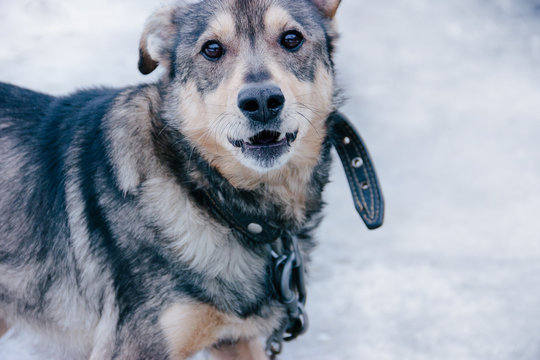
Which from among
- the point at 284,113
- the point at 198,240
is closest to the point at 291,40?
the point at 284,113

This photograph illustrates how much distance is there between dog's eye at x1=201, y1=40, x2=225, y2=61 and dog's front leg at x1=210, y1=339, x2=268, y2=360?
1.32 meters

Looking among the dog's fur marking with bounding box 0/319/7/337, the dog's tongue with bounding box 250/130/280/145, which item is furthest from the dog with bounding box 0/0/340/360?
the dog's fur marking with bounding box 0/319/7/337

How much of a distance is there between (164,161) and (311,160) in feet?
2.10

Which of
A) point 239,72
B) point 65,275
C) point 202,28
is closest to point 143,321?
point 65,275

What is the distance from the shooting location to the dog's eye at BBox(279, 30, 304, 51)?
2323 millimetres

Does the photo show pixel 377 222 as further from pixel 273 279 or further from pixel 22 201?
pixel 22 201

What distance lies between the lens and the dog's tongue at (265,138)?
7.06ft

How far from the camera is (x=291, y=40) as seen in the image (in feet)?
7.67

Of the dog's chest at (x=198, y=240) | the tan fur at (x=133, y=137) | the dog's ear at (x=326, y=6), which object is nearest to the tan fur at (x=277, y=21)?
the dog's ear at (x=326, y=6)

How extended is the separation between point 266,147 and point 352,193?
0.52 metres

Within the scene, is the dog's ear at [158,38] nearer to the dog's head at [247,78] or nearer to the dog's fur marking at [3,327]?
the dog's head at [247,78]

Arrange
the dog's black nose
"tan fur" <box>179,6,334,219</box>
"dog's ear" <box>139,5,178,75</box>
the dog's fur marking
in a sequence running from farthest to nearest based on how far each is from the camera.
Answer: the dog's fur marking < "dog's ear" <box>139,5,178,75</box> < "tan fur" <box>179,6,334,219</box> < the dog's black nose

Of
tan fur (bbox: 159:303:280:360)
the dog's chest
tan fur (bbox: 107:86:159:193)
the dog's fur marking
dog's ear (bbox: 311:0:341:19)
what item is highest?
dog's ear (bbox: 311:0:341:19)

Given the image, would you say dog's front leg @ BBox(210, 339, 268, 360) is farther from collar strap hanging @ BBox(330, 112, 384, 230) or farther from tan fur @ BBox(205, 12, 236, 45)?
tan fur @ BBox(205, 12, 236, 45)
